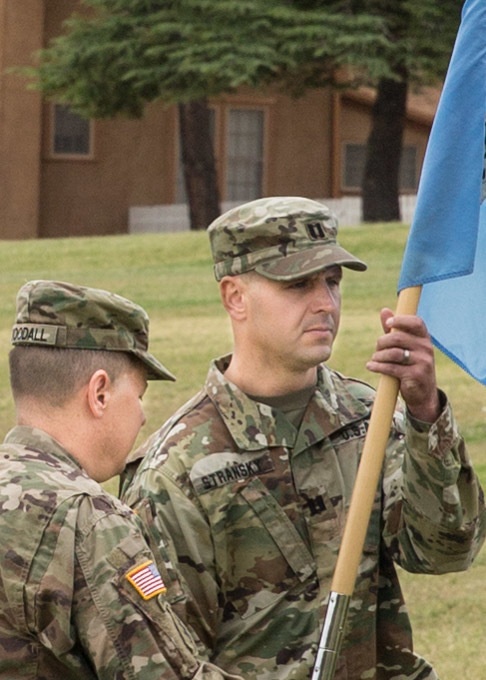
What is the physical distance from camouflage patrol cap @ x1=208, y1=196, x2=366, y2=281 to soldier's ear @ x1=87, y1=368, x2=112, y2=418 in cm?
100

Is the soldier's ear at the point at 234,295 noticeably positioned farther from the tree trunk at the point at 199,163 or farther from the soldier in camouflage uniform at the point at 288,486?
the tree trunk at the point at 199,163

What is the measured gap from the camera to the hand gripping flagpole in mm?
4094

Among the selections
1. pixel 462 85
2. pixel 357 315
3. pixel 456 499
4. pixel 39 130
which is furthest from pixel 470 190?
pixel 39 130

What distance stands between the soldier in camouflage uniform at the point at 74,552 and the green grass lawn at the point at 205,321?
446 centimetres

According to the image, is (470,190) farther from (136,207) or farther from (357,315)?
(136,207)

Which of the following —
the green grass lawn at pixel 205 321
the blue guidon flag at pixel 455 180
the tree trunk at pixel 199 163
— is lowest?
the green grass lawn at pixel 205 321

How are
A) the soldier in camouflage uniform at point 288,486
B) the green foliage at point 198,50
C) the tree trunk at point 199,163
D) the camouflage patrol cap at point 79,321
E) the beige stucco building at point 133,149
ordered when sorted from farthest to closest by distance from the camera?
the beige stucco building at point 133,149, the tree trunk at point 199,163, the green foliage at point 198,50, the soldier in camouflage uniform at point 288,486, the camouflage patrol cap at point 79,321

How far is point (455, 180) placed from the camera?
177 inches

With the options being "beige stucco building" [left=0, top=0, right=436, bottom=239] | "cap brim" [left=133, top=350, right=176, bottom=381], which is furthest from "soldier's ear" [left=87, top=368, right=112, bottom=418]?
"beige stucco building" [left=0, top=0, right=436, bottom=239]

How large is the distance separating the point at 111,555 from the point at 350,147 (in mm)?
33846

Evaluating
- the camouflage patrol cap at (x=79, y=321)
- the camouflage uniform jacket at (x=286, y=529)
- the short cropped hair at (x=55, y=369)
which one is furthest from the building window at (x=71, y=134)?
the short cropped hair at (x=55, y=369)

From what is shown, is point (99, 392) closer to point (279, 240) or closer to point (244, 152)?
point (279, 240)

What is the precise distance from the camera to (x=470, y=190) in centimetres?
448

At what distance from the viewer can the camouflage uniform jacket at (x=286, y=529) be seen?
437cm
